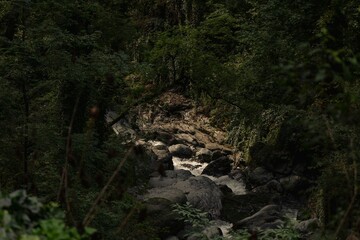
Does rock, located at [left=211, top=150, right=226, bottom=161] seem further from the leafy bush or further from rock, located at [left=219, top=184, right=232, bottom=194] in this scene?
the leafy bush

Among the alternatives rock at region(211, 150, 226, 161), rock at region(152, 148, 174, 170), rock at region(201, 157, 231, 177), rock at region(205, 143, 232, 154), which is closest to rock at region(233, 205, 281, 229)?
rock at region(201, 157, 231, 177)

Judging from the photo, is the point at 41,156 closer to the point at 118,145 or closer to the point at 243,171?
the point at 118,145

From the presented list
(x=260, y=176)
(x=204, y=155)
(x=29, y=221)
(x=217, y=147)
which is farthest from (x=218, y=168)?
(x=29, y=221)

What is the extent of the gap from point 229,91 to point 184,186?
13.6ft

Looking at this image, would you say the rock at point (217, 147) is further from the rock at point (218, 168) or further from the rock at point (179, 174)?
the rock at point (179, 174)

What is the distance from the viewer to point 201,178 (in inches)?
711

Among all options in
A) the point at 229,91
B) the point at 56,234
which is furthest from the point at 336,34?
the point at 56,234

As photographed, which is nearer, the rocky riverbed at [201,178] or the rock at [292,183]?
the rocky riverbed at [201,178]

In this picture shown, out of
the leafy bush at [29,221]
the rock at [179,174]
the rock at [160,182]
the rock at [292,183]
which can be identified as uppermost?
the leafy bush at [29,221]

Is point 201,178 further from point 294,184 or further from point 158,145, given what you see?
point 158,145

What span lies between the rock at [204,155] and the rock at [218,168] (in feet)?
4.50

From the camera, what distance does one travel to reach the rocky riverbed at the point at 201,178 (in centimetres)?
1329

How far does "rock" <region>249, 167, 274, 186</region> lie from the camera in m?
18.7

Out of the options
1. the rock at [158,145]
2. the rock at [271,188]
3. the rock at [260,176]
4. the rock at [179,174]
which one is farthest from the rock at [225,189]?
the rock at [158,145]
